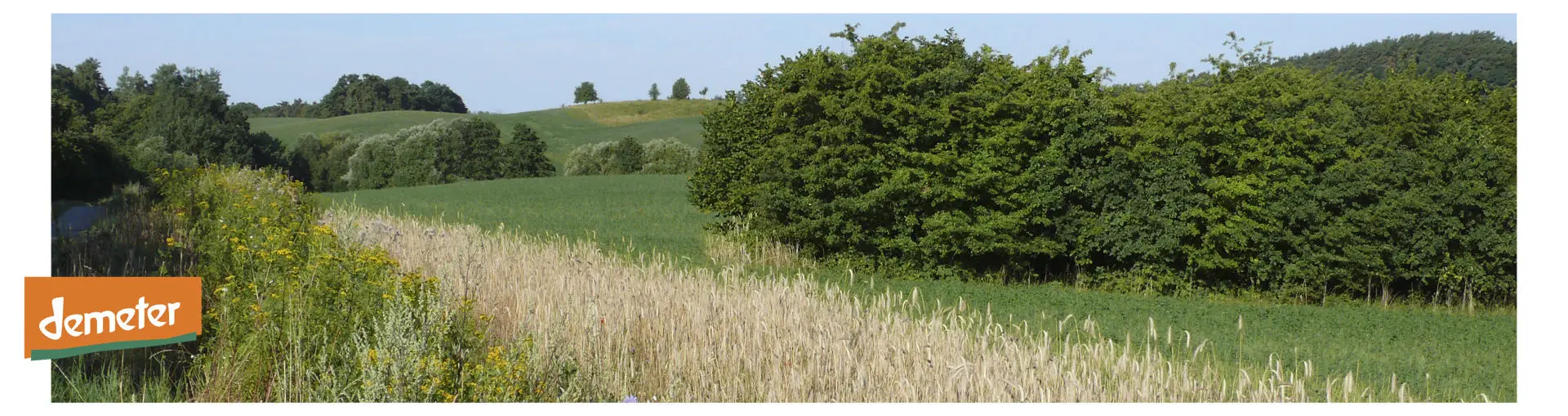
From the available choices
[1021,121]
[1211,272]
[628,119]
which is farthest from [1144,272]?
[628,119]

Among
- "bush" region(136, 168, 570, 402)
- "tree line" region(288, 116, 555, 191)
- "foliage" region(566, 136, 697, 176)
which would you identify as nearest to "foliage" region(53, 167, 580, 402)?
"bush" region(136, 168, 570, 402)

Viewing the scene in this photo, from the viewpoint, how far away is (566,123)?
96875 millimetres

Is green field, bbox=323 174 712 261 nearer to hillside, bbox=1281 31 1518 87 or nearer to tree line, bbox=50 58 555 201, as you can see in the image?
tree line, bbox=50 58 555 201

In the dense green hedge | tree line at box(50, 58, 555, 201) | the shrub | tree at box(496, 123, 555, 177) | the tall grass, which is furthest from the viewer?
tree at box(496, 123, 555, 177)

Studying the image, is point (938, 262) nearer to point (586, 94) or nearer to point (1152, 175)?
point (1152, 175)

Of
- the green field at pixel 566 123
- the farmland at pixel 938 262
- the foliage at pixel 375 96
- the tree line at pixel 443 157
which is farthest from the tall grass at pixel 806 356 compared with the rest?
the foliage at pixel 375 96

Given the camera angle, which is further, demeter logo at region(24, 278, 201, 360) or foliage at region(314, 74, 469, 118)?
foliage at region(314, 74, 469, 118)

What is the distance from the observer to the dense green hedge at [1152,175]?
1380cm

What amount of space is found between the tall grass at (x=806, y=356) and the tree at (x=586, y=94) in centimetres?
10111

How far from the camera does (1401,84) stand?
51.7 ft

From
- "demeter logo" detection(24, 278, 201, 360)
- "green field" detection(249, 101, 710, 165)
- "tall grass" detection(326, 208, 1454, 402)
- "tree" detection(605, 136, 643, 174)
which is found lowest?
"tall grass" detection(326, 208, 1454, 402)

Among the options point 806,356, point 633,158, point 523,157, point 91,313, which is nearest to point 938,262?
point 806,356

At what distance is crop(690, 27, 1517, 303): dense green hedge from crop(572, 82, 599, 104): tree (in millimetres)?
95356

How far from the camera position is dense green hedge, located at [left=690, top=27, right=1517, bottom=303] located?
13.8m
